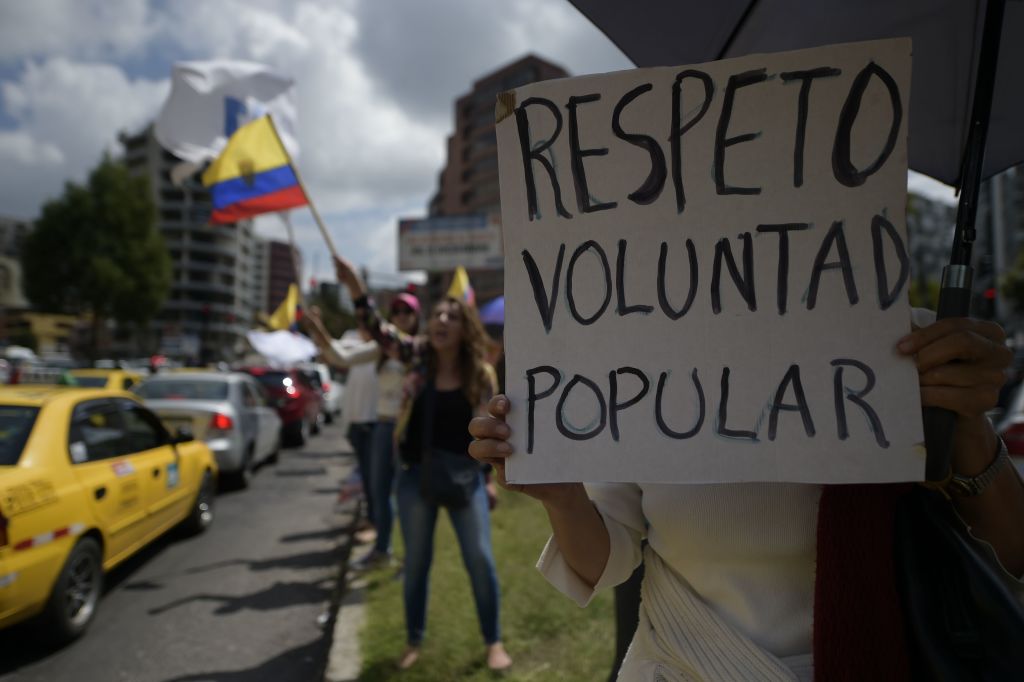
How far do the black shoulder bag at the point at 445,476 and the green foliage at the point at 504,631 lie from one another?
0.86m

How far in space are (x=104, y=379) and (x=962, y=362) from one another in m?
13.0

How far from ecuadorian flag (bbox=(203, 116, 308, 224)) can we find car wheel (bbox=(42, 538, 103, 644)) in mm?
2382

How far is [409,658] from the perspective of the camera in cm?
364

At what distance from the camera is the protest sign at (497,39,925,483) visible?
3.89 ft

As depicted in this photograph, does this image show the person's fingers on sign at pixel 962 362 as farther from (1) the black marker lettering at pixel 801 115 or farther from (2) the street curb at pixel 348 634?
(2) the street curb at pixel 348 634

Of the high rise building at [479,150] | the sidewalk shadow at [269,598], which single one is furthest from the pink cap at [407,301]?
the high rise building at [479,150]

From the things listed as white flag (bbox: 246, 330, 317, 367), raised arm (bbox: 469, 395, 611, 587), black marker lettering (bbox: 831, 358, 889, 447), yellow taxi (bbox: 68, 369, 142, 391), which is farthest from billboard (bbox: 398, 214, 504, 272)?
black marker lettering (bbox: 831, 358, 889, 447)

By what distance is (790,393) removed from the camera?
1.22m

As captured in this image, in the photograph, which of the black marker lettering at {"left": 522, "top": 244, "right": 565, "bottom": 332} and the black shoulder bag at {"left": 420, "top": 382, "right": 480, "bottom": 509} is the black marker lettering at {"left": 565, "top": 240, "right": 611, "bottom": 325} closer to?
the black marker lettering at {"left": 522, "top": 244, "right": 565, "bottom": 332}

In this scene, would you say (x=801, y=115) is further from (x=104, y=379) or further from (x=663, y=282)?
(x=104, y=379)

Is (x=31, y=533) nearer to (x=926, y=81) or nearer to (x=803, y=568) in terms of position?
(x=803, y=568)

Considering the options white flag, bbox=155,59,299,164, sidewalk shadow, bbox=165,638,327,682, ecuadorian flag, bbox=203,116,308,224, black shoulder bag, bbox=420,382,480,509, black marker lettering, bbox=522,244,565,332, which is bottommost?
sidewalk shadow, bbox=165,638,327,682

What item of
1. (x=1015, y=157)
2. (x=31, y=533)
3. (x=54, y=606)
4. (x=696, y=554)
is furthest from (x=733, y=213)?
Result: (x=54, y=606)

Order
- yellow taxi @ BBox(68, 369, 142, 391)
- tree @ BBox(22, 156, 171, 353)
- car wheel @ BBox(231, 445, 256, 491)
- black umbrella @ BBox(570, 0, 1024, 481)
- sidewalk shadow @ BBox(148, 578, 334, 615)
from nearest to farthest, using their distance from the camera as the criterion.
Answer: black umbrella @ BBox(570, 0, 1024, 481)
sidewalk shadow @ BBox(148, 578, 334, 615)
car wheel @ BBox(231, 445, 256, 491)
yellow taxi @ BBox(68, 369, 142, 391)
tree @ BBox(22, 156, 171, 353)
